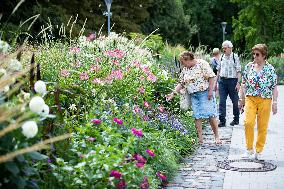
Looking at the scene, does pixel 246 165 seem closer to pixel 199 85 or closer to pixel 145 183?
pixel 199 85

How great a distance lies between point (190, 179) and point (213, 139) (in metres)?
3.05

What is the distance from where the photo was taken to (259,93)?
25.3ft

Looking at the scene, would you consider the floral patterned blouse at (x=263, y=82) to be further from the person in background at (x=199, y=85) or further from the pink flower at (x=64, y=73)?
the pink flower at (x=64, y=73)

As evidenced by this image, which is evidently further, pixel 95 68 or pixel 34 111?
pixel 95 68

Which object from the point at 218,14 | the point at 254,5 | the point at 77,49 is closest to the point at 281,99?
the point at 77,49

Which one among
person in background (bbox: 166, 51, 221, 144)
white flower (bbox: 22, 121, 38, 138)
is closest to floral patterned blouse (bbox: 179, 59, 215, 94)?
person in background (bbox: 166, 51, 221, 144)

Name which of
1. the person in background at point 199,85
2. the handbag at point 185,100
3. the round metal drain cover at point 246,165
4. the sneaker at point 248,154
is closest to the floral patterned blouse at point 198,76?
the person in background at point 199,85

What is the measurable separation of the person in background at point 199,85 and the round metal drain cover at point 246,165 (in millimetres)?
1420

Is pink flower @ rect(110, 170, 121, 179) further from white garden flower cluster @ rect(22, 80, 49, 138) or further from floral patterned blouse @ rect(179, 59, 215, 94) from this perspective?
floral patterned blouse @ rect(179, 59, 215, 94)

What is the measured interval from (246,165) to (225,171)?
482 millimetres

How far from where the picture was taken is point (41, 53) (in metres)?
9.12

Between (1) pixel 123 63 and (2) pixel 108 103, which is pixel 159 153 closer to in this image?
(2) pixel 108 103

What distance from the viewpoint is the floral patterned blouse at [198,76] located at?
881 centimetres

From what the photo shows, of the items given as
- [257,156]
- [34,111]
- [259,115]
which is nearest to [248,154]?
[257,156]
